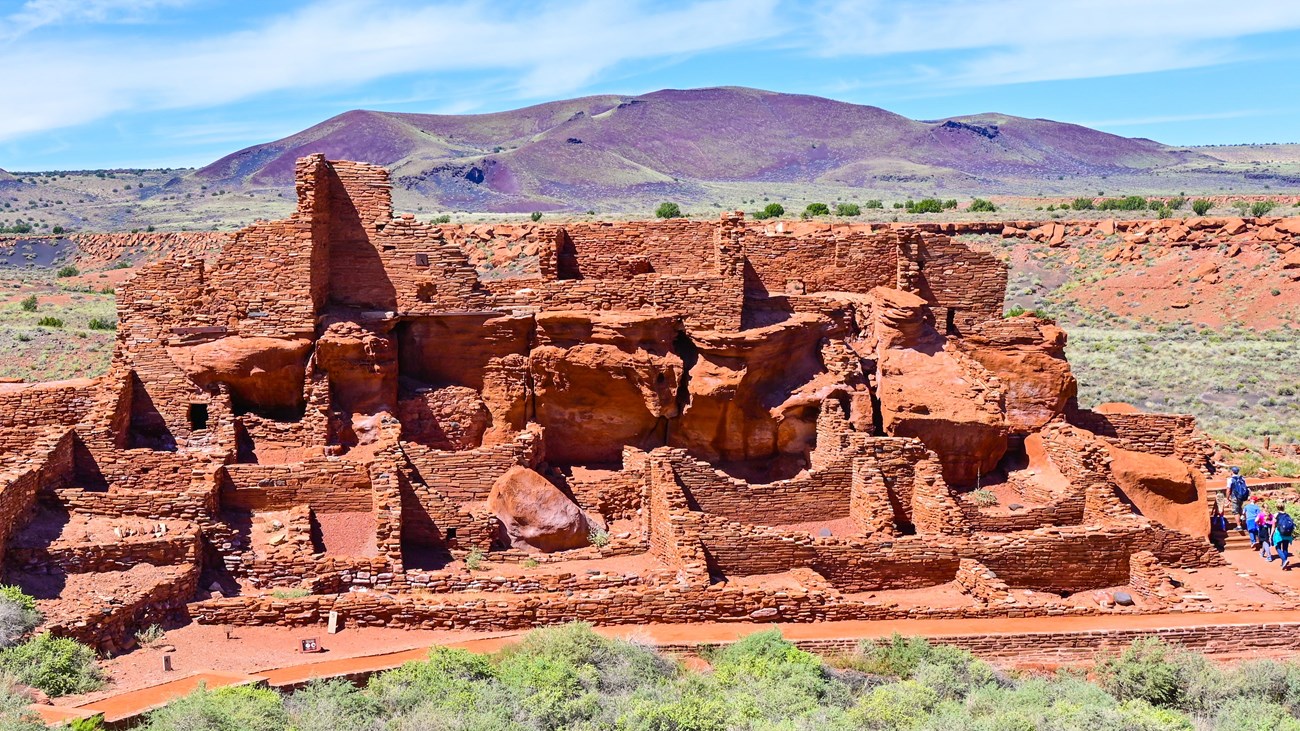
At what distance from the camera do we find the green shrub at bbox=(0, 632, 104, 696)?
9.73 metres

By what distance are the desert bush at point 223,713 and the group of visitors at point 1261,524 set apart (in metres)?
14.1

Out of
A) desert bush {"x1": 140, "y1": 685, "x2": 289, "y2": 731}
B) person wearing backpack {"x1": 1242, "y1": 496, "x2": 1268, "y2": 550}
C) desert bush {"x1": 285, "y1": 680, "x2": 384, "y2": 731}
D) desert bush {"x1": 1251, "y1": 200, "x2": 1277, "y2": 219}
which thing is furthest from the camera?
desert bush {"x1": 1251, "y1": 200, "x2": 1277, "y2": 219}

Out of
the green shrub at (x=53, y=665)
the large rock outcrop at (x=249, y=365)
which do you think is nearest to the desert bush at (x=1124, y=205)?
the large rock outcrop at (x=249, y=365)

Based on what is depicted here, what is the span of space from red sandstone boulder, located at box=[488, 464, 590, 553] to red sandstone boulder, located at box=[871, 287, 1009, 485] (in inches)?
202

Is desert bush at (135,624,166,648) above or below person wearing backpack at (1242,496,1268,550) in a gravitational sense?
above

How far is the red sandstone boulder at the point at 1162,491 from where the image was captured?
1641 cm

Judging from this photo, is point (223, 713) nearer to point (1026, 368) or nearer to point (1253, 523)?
point (1026, 368)

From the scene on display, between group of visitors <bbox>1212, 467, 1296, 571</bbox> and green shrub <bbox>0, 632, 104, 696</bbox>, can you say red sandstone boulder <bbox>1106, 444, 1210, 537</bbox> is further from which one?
green shrub <bbox>0, 632, 104, 696</bbox>

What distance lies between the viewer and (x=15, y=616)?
1046 cm

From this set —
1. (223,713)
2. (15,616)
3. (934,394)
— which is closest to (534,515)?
(223,713)

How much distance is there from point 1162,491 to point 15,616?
51.2 ft

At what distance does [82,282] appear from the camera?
51.5 metres

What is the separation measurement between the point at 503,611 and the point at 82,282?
47420mm

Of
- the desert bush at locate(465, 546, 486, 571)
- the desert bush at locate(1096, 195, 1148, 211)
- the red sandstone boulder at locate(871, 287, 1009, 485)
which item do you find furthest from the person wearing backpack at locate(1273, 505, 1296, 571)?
the desert bush at locate(1096, 195, 1148, 211)
